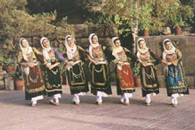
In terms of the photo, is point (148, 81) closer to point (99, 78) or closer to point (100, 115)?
point (99, 78)

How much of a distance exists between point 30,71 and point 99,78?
171cm

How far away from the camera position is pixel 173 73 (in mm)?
8891

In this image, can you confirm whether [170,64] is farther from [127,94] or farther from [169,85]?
[127,94]

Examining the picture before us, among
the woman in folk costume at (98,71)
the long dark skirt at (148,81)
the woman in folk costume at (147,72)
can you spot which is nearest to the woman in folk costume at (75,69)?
A: the woman in folk costume at (98,71)

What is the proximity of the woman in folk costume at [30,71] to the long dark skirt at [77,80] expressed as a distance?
762 millimetres

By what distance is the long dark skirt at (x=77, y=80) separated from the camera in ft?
31.0

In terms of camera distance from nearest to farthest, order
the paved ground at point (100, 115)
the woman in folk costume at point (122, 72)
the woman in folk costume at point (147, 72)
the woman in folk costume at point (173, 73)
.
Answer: the paved ground at point (100, 115), the woman in folk costume at point (173, 73), the woman in folk costume at point (147, 72), the woman in folk costume at point (122, 72)

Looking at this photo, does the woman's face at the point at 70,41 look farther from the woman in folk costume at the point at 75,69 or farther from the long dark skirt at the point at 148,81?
the long dark skirt at the point at 148,81

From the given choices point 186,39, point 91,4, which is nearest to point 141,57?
point 186,39

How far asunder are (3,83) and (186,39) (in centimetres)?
669

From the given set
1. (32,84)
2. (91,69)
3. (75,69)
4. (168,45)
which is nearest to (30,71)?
(32,84)

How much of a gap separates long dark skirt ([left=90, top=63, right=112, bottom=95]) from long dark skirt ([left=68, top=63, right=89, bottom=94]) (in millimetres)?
253

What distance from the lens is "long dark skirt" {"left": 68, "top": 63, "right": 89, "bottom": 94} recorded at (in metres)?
9.46

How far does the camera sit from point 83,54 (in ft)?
31.5
